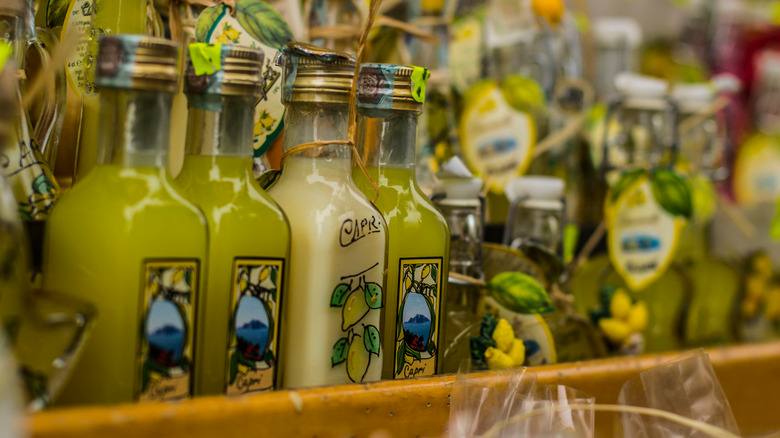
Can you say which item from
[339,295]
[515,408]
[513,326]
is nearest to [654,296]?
[513,326]

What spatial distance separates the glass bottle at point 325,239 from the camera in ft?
1.68

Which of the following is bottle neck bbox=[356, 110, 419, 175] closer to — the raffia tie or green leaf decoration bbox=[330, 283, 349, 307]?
the raffia tie

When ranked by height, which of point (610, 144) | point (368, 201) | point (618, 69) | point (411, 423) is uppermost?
point (618, 69)

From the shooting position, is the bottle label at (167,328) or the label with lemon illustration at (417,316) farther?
the label with lemon illustration at (417,316)

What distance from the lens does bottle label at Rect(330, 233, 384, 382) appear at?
1.70 ft

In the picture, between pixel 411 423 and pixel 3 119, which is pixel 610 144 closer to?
pixel 411 423

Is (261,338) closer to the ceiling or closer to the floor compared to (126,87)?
closer to the floor

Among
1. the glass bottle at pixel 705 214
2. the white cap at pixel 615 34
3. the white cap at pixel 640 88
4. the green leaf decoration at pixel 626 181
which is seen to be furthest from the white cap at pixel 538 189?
the white cap at pixel 615 34

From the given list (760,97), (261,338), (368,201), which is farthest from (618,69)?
(261,338)

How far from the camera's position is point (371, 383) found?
520mm

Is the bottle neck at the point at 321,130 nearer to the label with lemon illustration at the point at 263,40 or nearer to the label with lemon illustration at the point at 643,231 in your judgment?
the label with lemon illustration at the point at 263,40

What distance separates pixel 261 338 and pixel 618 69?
0.89m

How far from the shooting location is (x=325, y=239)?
51 cm

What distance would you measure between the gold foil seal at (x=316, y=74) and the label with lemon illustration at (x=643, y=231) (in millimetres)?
488
